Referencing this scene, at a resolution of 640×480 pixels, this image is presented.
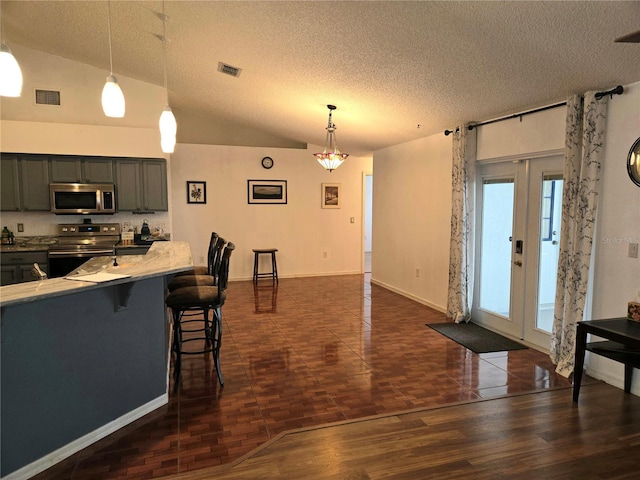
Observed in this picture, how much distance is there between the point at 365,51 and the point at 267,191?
4.70 m

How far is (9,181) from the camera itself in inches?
218

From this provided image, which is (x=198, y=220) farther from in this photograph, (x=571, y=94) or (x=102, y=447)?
(x=571, y=94)

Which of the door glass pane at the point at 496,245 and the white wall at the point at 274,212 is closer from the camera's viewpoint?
the door glass pane at the point at 496,245

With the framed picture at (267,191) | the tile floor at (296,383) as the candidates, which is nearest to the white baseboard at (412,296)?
the tile floor at (296,383)

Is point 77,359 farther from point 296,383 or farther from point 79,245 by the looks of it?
point 79,245

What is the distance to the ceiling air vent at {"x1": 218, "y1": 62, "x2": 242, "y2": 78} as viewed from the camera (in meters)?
4.64

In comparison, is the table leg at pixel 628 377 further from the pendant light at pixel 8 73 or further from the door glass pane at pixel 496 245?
the pendant light at pixel 8 73

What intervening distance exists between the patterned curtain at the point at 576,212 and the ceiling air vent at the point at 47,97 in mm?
6326

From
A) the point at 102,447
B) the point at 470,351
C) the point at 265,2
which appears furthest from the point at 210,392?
the point at 265,2

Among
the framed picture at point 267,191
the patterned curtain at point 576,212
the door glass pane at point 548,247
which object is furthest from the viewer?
the framed picture at point 267,191

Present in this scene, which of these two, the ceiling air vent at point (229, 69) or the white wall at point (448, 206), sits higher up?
the ceiling air vent at point (229, 69)

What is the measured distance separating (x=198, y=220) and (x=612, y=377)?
641cm

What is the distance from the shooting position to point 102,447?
2416 millimetres

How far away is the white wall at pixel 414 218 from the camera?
5.49 metres
